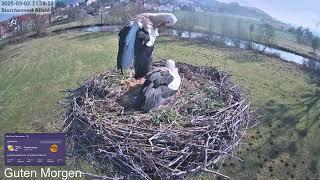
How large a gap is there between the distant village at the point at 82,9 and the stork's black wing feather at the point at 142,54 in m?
12.8

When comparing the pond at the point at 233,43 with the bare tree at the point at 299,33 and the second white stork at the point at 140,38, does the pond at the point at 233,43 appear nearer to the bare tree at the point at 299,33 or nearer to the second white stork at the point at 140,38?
the bare tree at the point at 299,33

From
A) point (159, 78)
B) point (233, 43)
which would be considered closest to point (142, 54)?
point (159, 78)

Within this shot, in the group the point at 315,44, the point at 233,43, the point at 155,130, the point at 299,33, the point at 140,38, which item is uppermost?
the point at 140,38

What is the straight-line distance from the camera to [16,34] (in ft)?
62.6

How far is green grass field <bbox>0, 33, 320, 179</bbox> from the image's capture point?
33.6 ft

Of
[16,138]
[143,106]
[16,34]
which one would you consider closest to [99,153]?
[143,106]

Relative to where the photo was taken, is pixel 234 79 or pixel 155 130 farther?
pixel 234 79

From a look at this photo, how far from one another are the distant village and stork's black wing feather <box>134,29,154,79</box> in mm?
12787

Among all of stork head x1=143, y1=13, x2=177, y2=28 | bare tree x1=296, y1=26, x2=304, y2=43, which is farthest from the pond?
stork head x1=143, y1=13, x2=177, y2=28
